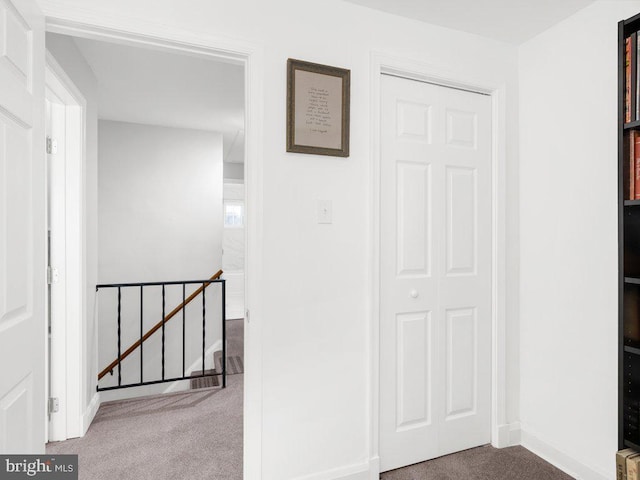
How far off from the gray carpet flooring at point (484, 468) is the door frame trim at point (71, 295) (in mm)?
1888

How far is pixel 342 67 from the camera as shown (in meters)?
1.86

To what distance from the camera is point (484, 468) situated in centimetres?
Answer: 201

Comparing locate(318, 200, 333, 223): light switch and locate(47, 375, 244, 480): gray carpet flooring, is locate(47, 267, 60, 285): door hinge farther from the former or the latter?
locate(318, 200, 333, 223): light switch

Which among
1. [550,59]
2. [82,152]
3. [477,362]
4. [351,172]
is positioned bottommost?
[477,362]

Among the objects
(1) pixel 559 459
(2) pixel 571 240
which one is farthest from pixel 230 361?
(2) pixel 571 240

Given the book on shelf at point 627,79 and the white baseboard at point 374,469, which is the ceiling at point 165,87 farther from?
the white baseboard at point 374,469

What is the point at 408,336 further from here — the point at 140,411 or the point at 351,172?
the point at 140,411

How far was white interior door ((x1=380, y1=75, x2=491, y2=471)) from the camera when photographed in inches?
78.7

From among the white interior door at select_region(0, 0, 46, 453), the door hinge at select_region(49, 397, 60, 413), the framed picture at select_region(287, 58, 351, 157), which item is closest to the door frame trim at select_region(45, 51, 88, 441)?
the door hinge at select_region(49, 397, 60, 413)

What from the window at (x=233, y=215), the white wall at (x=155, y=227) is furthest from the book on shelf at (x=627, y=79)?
the window at (x=233, y=215)

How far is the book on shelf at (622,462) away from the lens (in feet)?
4.69

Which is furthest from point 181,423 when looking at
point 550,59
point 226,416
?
point 550,59

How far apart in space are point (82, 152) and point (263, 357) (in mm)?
1736
